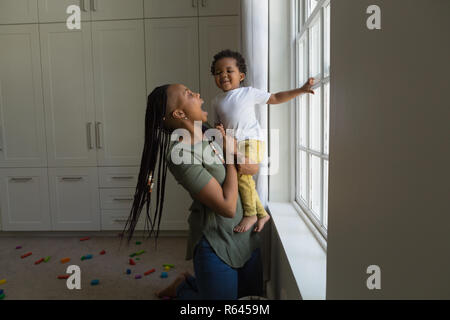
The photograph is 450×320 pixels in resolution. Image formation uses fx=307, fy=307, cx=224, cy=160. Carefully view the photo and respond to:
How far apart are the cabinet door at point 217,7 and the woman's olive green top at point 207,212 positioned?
6.72ft

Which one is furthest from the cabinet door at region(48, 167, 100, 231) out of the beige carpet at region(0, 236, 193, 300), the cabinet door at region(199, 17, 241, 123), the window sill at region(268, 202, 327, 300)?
the window sill at region(268, 202, 327, 300)

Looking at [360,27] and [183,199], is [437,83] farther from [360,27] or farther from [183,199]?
[183,199]

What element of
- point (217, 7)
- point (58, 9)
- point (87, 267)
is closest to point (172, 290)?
point (87, 267)

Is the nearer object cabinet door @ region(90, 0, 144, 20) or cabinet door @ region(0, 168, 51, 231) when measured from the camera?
cabinet door @ region(90, 0, 144, 20)

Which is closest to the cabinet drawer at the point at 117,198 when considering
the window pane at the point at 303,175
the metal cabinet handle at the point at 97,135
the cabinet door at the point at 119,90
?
the cabinet door at the point at 119,90

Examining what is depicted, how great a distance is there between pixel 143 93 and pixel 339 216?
269 cm

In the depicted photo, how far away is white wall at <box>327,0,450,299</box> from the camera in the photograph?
317mm

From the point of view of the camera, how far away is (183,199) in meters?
3.08

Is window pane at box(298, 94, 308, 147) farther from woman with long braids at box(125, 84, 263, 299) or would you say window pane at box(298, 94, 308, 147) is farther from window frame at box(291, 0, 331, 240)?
woman with long braids at box(125, 84, 263, 299)

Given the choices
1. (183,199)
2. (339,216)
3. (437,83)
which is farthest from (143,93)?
(437,83)

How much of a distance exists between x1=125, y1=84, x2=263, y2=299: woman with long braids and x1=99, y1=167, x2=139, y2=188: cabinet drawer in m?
1.90

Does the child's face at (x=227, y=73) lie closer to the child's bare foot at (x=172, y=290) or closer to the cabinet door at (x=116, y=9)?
the child's bare foot at (x=172, y=290)

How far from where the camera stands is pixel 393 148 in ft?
1.32

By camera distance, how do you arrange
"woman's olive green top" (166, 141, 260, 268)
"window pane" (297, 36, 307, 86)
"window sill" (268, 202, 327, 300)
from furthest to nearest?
1. "window pane" (297, 36, 307, 86)
2. "woman's olive green top" (166, 141, 260, 268)
3. "window sill" (268, 202, 327, 300)
